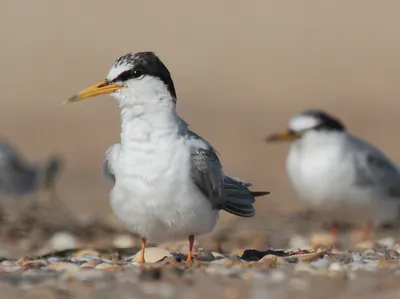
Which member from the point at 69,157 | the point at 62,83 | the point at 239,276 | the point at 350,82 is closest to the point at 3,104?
the point at 62,83

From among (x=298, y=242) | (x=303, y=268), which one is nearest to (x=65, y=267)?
(x=303, y=268)

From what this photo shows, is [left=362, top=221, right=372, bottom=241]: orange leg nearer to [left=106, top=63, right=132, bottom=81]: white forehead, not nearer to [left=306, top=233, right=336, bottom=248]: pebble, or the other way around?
[left=306, top=233, right=336, bottom=248]: pebble

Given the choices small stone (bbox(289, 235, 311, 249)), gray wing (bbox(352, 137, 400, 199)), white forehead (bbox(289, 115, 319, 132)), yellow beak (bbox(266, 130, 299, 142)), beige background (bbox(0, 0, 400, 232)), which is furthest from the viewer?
beige background (bbox(0, 0, 400, 232))

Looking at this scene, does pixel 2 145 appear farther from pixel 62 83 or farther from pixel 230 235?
pixel 62 83

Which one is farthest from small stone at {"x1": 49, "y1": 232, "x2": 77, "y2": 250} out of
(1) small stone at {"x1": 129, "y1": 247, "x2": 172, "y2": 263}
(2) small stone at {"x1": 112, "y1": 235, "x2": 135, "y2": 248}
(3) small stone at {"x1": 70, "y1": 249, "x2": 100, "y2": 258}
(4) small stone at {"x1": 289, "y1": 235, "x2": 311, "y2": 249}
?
(1) small stone at {"x1": 129, "y1": 247, "x2": 172, "y2": 263}

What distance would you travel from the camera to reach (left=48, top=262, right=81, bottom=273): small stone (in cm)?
538

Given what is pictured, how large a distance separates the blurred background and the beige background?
0.09 ft

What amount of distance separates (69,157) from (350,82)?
274 inches

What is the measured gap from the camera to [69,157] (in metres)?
13.3

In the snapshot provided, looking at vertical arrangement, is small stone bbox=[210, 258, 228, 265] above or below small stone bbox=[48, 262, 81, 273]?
above

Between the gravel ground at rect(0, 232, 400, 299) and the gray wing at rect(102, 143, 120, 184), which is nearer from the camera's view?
the gravel ground at rect(0, 232, 400, 299)

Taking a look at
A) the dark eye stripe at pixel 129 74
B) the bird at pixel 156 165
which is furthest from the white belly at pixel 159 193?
the dark eye stripe at pixel 129 74

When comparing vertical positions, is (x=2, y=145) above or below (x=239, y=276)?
above

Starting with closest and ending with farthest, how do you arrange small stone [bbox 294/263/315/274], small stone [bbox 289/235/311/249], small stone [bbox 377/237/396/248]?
→ small stone [bbox 294/263/315/274] < small stone [bbox 377/237/396/248] < small stone [bbox 289/235/311/249]
